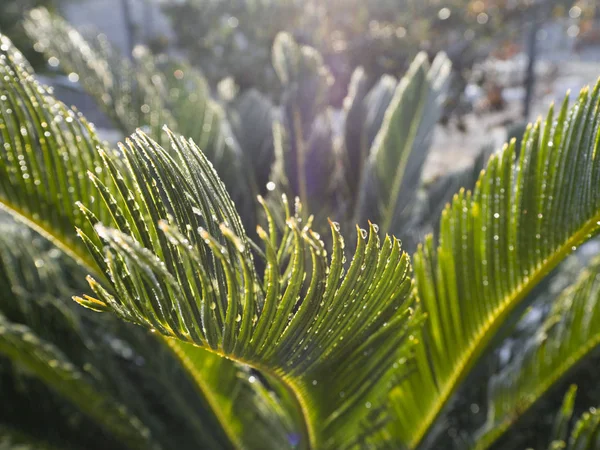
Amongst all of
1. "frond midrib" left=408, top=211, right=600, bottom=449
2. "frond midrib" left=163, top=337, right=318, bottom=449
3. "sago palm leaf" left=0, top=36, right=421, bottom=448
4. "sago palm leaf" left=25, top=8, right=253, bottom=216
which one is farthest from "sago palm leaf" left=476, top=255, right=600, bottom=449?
"sago palm leaf" left=25, top=8, right=253, bottom=216

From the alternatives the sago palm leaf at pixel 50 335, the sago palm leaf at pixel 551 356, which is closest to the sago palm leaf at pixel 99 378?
the sago palm leaf at pixel 50 335

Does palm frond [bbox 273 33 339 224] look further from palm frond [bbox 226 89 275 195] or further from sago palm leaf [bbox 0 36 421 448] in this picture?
sago palm leaf [bbox 0 36 421 448]

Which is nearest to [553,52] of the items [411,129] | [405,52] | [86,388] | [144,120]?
[405,52]

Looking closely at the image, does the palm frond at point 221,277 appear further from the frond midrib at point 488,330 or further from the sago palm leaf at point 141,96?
the sago palm leaf at point 141,96

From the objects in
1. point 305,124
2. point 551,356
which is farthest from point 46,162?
point 551,356

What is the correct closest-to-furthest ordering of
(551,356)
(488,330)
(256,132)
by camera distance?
(488,330) < (551,356) < (256,132)

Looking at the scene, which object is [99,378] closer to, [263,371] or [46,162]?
[46,162]
